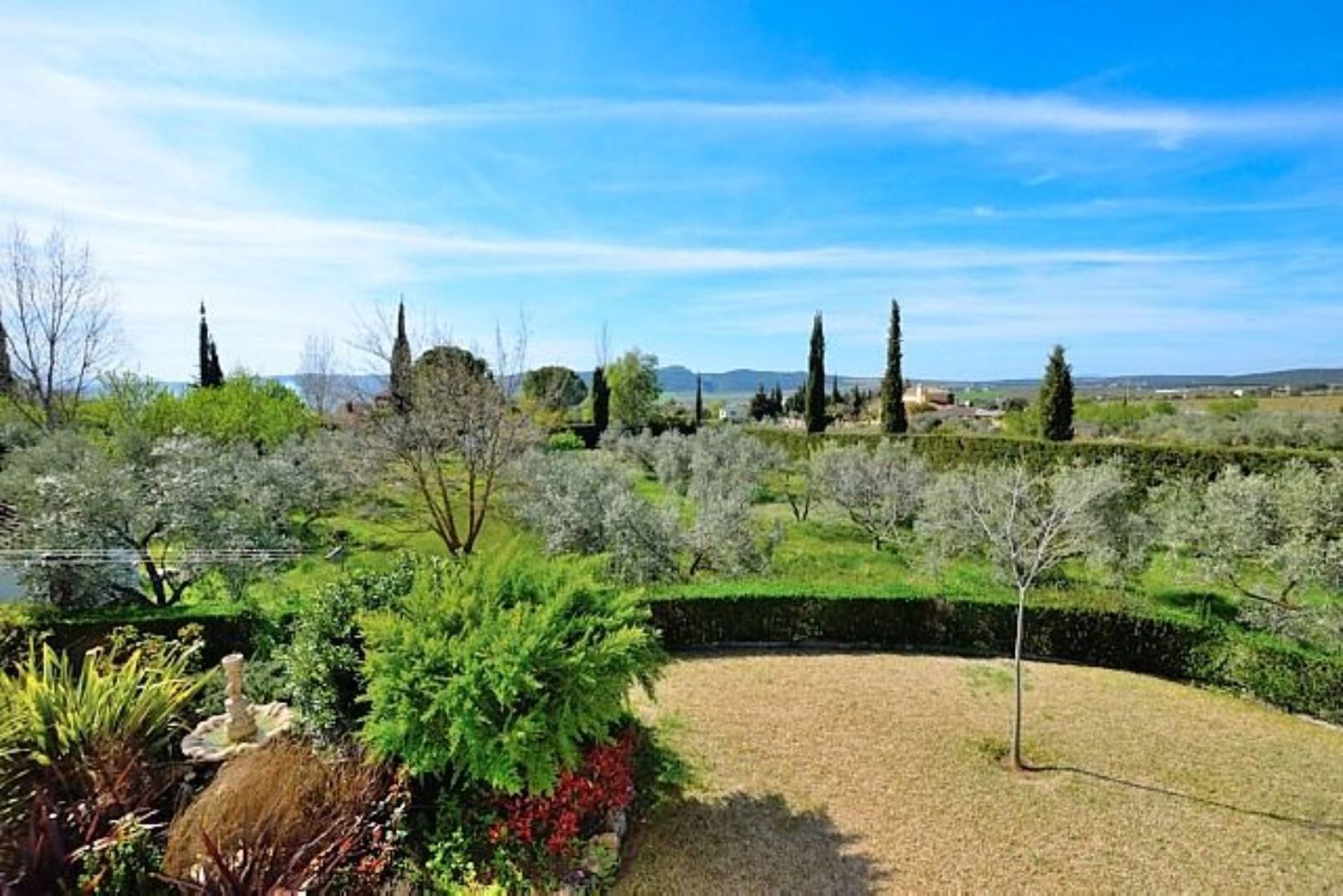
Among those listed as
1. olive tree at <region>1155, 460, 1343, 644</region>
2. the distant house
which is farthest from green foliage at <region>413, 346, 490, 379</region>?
the distant house

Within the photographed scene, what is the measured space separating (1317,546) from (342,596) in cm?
1200

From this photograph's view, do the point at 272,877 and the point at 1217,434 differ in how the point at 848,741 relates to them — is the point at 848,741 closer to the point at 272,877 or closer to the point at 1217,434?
the point at 272,877

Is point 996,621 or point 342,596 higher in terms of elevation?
point 342,596

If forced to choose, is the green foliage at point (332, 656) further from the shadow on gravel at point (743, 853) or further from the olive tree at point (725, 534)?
the olive tree at point (725, 534)

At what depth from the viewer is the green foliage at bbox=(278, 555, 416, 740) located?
5230 mm

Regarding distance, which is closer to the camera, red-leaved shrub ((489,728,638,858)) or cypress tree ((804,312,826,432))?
red-leaved shrub ((489,728,638,858))

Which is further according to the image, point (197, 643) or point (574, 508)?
point (574, 508)

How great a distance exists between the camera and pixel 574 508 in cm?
1171

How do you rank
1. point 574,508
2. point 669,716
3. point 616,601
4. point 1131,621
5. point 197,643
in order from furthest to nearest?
1. point 574,508
2. point 1131,621
3. point 669,716
4. point 197,643
5. point 616,601

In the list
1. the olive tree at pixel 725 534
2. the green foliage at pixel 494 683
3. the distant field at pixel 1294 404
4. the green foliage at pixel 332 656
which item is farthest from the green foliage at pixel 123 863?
the distant field at pixel 1294 404

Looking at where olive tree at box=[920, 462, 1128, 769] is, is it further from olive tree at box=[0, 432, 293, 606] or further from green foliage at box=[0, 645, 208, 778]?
olive tree at box=[0, 432, 293, 606]

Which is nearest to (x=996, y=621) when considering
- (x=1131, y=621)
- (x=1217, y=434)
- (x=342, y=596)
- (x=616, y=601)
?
(x=1131, y=621)

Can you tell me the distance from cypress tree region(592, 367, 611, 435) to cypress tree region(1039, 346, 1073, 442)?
72.8 feet

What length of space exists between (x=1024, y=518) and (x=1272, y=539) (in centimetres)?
396
